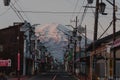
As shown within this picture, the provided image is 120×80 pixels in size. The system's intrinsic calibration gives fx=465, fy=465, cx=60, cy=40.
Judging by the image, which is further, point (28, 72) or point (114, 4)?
point (28, 72)

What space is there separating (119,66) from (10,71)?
50185mm

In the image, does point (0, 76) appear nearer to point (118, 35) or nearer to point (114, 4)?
point (118, 35)

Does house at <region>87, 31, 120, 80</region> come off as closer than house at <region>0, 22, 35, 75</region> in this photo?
Yes

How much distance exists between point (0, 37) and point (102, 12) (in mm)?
61954

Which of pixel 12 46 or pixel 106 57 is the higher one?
pixel 12 46

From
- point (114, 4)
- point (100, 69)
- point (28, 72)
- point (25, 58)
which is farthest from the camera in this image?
point (28, 72)

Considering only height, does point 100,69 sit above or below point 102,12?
below

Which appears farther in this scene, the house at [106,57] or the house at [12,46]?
the house at [12,46]

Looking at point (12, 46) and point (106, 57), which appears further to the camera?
point (12, 46)

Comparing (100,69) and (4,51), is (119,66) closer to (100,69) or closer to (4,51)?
(100,69)

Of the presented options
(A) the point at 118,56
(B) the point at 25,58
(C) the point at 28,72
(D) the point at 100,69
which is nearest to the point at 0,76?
(A) the point at 118,56

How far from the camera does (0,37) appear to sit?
325ft

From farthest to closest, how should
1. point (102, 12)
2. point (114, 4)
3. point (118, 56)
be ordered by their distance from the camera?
point (118, 56) → point (102, 12) → point (114, 4)

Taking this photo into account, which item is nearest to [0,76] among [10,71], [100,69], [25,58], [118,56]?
[118,56]
